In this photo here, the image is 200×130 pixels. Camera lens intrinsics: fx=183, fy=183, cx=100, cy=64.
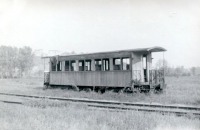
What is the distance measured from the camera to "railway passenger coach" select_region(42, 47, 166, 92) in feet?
40.4

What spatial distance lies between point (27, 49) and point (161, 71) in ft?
148

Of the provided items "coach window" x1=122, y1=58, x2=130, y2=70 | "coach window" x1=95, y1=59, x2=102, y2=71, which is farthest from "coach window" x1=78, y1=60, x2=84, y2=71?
"coach window" x1=122, y1=58, x2=130, y2=70

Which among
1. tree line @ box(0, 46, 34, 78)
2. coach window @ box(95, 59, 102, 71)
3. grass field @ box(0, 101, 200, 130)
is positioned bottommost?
grass field @ box(0, 101, 200, 130)

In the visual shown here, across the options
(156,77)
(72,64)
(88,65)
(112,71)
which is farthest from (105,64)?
(156,77)

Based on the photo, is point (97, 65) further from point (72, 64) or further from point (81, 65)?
point (72, 64)

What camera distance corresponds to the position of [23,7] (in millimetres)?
7699

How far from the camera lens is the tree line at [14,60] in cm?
4662

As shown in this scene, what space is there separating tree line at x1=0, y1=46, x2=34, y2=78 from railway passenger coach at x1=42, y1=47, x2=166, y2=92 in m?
36.0

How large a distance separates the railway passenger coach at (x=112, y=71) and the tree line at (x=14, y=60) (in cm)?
3600

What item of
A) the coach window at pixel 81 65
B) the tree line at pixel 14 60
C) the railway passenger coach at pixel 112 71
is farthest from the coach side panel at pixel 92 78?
the tree line at pixel 14 60

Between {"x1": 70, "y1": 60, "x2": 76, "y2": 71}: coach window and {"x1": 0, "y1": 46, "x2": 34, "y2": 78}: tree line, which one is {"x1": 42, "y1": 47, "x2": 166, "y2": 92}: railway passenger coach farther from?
{"x1": 0, "y1": 46, "x2": 34, "y2": 78}: tree line

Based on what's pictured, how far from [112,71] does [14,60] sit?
43.0 metres

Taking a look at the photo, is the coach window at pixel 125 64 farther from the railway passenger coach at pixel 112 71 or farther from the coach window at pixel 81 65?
the coach window at pixel 81 65

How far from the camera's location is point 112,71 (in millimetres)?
13016
